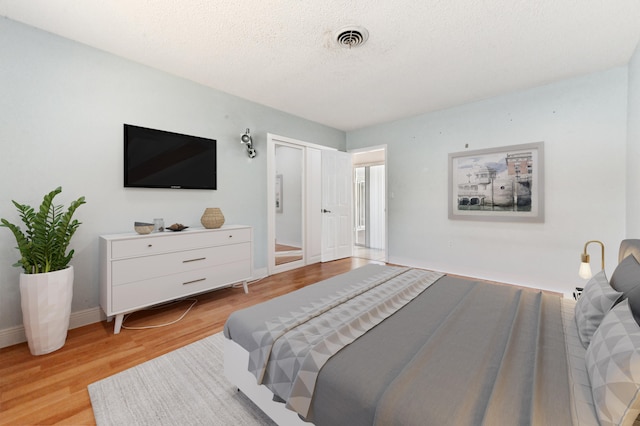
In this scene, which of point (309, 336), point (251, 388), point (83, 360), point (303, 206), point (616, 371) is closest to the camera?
point (616, 371)

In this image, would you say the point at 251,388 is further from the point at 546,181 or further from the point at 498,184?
the point at 546,181

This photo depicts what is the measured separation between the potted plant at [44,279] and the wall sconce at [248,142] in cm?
199

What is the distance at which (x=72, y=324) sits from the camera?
2.41 metres

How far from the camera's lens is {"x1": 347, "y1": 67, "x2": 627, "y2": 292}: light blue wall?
3000mm

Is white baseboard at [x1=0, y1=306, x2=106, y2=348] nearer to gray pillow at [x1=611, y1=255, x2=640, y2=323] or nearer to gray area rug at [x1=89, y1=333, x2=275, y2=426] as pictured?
gray area rug at [x1=89, y1=333, x2=275, y2=426]

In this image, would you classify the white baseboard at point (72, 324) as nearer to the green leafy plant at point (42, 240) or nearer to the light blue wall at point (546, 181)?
the green leafy plant at point (42, 240)

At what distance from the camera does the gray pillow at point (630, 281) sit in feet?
3.74

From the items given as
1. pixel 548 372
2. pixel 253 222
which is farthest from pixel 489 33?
pixel 253 222

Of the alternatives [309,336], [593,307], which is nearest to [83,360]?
[309,336]

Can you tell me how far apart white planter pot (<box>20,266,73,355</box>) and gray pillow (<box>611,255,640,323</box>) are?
3.45 metres

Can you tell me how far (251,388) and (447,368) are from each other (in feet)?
3.36

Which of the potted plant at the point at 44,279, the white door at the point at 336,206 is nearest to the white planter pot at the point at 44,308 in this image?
the potted plant at the point at 44,279

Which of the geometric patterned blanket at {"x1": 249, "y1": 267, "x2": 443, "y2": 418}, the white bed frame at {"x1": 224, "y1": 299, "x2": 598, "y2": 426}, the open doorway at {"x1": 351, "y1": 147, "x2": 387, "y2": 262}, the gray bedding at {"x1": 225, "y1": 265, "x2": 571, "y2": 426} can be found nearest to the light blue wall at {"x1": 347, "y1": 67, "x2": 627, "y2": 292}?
the open doorway at {"x1": 351, "y1": 147, "x2": 387, "y2": 262}

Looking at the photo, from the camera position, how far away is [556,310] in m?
1.56
